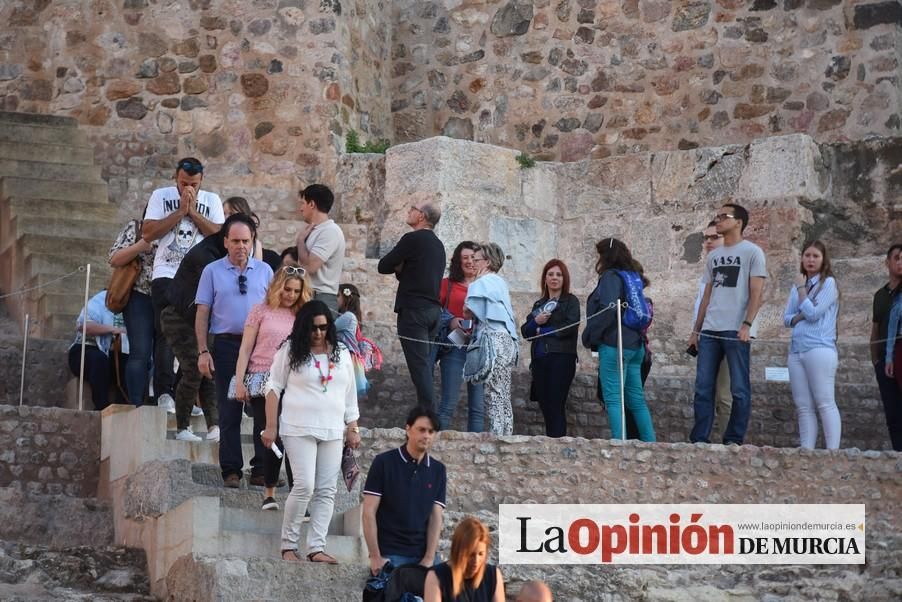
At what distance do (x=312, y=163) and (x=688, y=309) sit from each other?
3.34 metres

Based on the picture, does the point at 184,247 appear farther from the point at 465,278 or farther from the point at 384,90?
the point at 384,90

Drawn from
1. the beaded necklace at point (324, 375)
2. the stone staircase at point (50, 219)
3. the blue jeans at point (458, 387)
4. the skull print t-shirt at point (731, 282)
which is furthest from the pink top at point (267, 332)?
the stone staircase at point (50, 219)

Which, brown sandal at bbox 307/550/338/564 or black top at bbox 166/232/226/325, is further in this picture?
black top at bbox 166/232/226/325

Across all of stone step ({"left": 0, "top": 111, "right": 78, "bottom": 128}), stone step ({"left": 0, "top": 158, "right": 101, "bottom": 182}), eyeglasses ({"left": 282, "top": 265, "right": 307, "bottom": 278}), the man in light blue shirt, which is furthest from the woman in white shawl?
stone step ({"left": 0, "top": 111, "right": 78, "bottom": 128})

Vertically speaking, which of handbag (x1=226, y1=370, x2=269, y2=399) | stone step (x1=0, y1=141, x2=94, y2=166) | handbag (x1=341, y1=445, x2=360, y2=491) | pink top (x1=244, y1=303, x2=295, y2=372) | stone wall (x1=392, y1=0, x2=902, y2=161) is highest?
stone wall (x1=392, y1=0, x2=902, y2=161)

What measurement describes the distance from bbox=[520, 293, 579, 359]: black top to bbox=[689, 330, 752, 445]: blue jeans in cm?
80

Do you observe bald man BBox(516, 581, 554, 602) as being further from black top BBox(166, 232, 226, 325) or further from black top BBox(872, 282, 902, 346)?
black top BBox(872, 282, 902, 346)

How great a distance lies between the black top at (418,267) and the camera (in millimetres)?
11156

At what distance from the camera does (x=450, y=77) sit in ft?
55.7

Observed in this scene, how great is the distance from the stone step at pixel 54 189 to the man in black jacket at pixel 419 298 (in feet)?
14.2

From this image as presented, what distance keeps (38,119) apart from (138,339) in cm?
529

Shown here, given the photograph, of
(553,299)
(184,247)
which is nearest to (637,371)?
(553,299)

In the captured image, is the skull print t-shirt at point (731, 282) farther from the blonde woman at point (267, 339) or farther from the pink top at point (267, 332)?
the pink top at point (267, 332)

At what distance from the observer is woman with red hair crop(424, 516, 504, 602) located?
7.92 m
